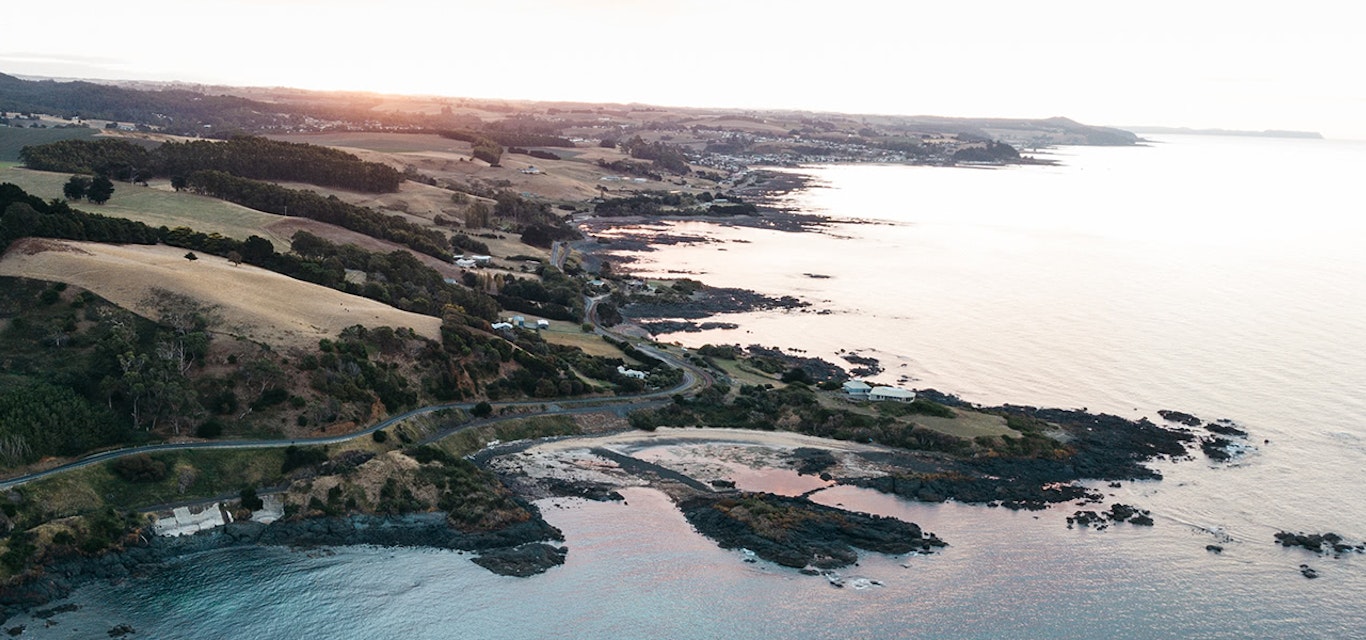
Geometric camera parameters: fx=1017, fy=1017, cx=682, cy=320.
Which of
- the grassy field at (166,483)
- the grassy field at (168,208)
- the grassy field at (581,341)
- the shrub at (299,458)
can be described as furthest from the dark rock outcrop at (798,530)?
the grassy field at (168,208)

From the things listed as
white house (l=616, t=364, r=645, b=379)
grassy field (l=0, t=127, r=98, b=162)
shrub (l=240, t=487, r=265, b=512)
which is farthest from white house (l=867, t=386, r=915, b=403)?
grassy field (l=0, t=127, r=98, b=162)

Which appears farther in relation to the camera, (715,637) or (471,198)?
(471,198)

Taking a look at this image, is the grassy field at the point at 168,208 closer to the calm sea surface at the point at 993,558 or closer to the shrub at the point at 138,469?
the calm sea surface at the point at 993,558

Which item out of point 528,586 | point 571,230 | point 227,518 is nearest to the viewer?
point 528,586

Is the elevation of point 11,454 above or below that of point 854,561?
above

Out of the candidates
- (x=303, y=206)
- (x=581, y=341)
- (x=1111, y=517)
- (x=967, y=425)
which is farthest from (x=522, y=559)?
(x=303, y=206)

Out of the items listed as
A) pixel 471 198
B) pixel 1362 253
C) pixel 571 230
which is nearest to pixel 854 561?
pixel 571 230

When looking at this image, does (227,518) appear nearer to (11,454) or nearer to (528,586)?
(11,454)

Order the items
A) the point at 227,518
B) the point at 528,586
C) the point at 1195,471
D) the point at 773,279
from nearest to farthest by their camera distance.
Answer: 1. the point at 528,586
2. the point at 227,518
3. the point at 1195,471
4. the point at 773,279
